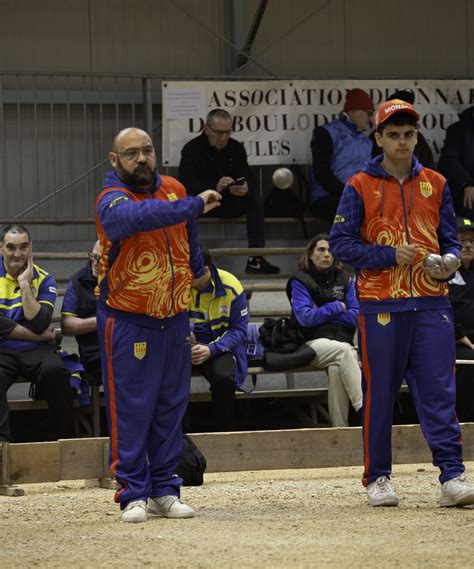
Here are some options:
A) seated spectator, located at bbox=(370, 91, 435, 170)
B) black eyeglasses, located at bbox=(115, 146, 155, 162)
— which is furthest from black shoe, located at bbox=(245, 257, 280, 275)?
black eyeglasses, located at bbox=(115, 146, 155, 162)

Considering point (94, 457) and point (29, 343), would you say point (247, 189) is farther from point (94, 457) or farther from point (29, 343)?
point (94, 457)

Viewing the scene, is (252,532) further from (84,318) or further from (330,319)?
(330,319)

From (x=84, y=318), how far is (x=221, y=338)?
37.1 inches

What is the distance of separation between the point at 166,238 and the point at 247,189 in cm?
545

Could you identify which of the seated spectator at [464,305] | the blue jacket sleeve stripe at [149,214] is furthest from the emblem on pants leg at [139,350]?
the seated spectator at [464,305]

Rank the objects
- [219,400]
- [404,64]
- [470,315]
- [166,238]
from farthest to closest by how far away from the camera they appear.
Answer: [404,64] < [470,315] < [219,400] < [166,238]

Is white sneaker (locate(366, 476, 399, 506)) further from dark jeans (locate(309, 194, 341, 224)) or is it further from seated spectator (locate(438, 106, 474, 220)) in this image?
seated spectator (locate(438, 106, 474, 220))

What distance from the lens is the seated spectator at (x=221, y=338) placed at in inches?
332

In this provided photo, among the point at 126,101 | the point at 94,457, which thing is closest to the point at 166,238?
the point at 94,457

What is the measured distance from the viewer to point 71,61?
40.2ft

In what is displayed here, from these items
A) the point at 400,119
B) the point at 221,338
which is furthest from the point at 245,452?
the point at 400,119

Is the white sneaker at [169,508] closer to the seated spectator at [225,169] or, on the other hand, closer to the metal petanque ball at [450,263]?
the metal petanque ball at [450,263]

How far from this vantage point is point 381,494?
5.79 m

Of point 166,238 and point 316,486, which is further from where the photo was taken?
point 316,486
